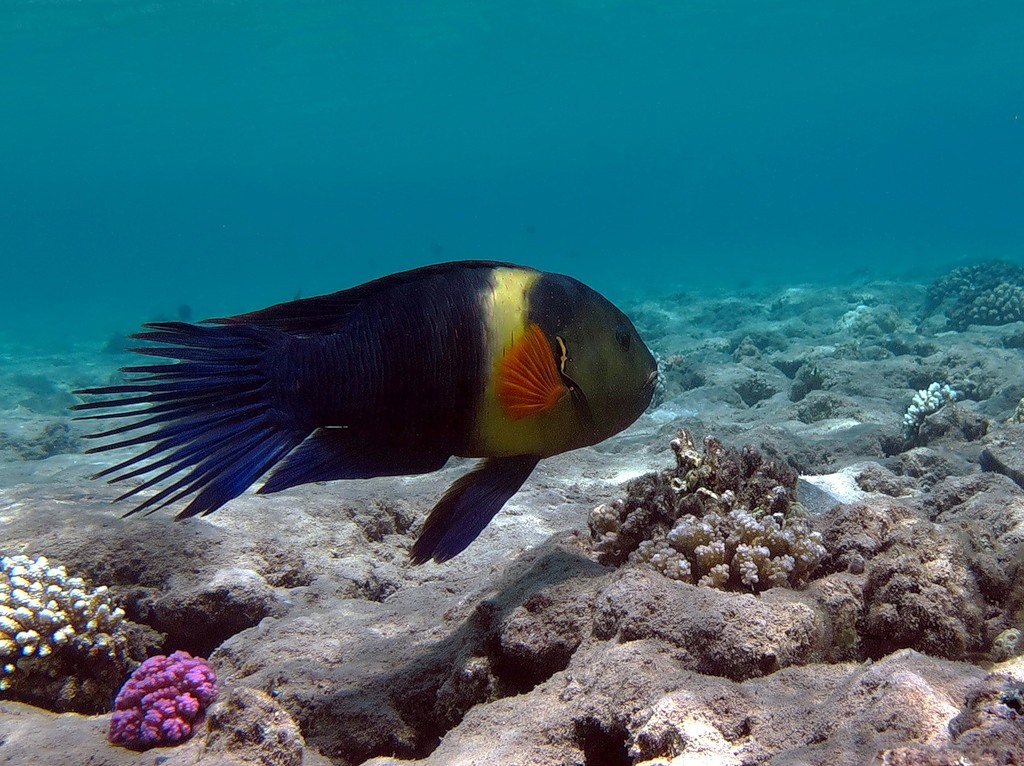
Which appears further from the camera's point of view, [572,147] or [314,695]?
[572,147]

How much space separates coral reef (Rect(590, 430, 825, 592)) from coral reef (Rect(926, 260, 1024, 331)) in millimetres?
14580

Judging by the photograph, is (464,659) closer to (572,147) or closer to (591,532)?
(591,532)

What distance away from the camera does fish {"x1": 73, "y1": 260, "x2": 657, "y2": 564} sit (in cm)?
203

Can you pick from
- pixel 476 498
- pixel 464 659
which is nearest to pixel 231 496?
pixel 476 498

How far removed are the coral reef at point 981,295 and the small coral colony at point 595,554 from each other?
47.9ft

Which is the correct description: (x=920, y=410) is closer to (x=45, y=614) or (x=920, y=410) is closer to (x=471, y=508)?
(x=471, y=508)

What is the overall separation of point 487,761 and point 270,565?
9.89ft

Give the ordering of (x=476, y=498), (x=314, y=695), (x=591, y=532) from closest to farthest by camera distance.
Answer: (x=476, y=498), (x=314, y=695), (x=591, y=532)

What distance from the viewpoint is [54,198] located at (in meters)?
162

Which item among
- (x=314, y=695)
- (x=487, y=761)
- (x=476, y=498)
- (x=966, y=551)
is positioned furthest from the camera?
(x=314, y=695)

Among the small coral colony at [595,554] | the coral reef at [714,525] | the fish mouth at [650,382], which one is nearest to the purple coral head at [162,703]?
the small coral colony at [595,554]

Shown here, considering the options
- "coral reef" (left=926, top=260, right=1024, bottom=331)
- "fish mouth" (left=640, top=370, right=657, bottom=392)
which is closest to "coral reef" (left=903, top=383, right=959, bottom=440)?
"fish mouth" (left=640, top=370, right=657, bottom=392)

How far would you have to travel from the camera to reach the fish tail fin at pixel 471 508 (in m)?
2.33

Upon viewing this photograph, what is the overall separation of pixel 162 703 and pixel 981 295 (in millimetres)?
18580
